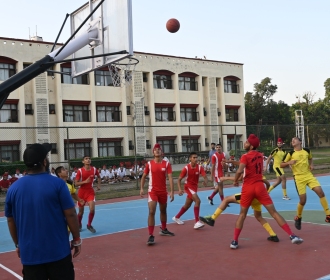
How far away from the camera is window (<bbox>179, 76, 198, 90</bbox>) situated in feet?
137

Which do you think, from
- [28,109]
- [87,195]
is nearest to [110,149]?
[28,109]

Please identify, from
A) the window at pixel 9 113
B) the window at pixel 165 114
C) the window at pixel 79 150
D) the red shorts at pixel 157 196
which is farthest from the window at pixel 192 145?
the red shorts at pixel 157 196

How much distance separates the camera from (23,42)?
105 ft

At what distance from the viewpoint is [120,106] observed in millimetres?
37625

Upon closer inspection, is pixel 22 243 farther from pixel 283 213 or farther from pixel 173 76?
pixel 173 76

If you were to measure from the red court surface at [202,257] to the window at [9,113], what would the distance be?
24517 mm

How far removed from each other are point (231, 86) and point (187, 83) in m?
6.10

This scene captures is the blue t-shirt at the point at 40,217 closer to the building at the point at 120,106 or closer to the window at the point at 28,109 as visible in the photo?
the building at the point at 120,106

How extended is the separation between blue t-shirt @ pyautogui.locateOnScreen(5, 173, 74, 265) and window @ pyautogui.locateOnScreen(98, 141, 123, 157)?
31.2 metres

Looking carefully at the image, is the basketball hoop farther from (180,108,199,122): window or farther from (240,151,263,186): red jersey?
(180,108,199,122): window

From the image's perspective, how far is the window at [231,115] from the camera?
1790 inches

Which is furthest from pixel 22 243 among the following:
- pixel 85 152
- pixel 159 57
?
pixel 159 57

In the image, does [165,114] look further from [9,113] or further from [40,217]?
[40,217]

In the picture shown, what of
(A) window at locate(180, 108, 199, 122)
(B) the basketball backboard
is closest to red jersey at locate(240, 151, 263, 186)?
(B) the basketball backboard
